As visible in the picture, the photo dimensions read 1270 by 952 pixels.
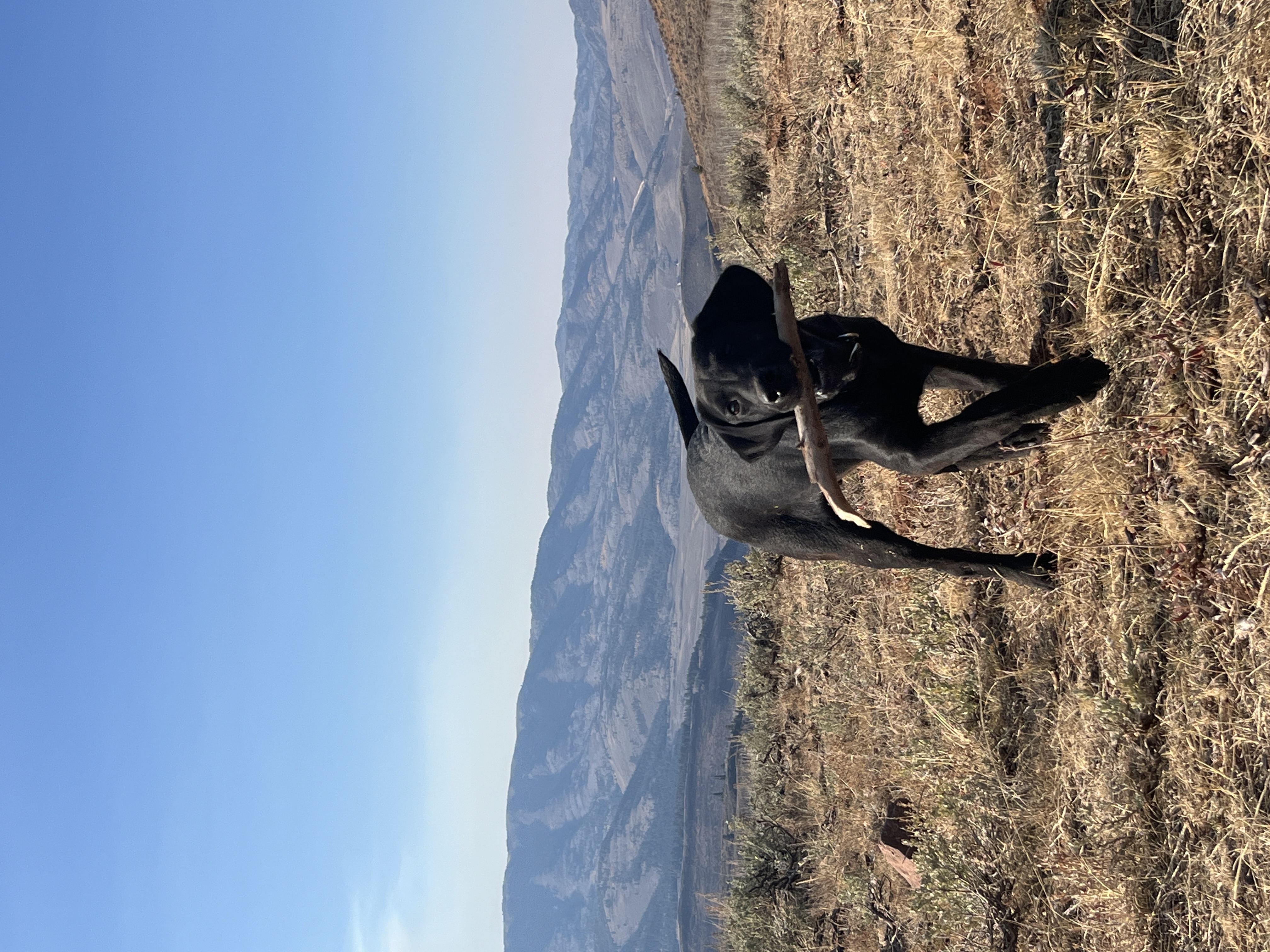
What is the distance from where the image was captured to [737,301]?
13.7ft

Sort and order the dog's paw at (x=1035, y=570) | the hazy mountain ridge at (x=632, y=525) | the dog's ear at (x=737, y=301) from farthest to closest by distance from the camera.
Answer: the hazy mountain ridge at (x=632, y=525), the dog's paw at (x=1035, y=570), the dog's ear at (x=737, y=301)

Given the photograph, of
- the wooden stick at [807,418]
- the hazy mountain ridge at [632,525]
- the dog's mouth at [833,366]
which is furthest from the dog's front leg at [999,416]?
the hazy mountain ridge at [632,525]

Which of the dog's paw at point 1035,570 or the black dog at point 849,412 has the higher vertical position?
the black dog at point 849,412

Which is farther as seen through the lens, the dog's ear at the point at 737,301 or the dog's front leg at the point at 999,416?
the dog's ear at the point at 737,301

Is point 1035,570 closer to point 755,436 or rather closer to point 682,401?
point 755,436

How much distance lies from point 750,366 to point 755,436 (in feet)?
1.71

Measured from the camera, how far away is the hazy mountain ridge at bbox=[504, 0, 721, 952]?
67.7 metres

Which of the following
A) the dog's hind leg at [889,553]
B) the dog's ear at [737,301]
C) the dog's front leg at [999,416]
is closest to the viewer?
the dog's front leg at [999,416]

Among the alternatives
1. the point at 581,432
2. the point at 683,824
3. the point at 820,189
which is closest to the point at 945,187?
the point at 820,189

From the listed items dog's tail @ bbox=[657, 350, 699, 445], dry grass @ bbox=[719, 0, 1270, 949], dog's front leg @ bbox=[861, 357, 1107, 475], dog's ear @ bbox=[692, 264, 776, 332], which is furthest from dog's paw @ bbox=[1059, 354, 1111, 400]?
dog's tail @ bbox=[657, 350, 699, 445]

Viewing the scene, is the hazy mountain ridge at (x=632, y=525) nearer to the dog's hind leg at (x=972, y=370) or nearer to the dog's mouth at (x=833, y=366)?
the dog's hind leg at (x=972, y=370)

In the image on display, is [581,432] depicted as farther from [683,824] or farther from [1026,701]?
[1026,701]

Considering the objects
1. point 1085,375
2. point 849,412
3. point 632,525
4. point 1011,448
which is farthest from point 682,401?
point 632,525

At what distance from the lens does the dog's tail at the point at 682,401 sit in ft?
18.0
